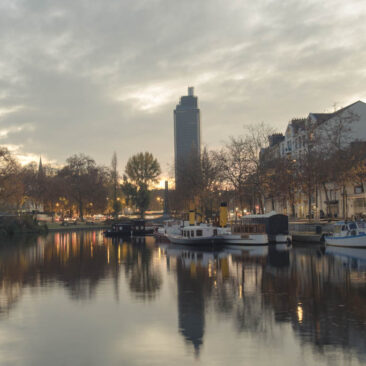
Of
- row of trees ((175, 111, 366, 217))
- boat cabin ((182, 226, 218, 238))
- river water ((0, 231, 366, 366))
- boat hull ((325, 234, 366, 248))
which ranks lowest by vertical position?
river water ((0, 231, 366, 366))

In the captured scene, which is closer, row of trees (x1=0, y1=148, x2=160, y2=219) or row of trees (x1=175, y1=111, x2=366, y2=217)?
row of trees (x1=175, y1=111, x2=366, y2=217)

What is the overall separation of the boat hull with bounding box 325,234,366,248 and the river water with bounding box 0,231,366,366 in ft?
44.2

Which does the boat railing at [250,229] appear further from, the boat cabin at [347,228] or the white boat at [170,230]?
the white boat at [170,230]

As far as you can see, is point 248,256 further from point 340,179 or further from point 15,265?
point 340,179

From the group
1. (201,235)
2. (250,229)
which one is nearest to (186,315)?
(250,229)

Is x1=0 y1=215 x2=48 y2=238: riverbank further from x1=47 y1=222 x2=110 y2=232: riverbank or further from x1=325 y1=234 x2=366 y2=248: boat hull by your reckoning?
x1=325 y1=234 x2=366 y2=248: boat hull

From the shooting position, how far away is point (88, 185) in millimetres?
119688

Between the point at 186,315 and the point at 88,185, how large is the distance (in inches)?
4109

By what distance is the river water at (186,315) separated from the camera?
13.5 metres

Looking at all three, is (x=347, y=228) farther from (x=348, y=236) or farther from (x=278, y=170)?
(x=278, y=170)

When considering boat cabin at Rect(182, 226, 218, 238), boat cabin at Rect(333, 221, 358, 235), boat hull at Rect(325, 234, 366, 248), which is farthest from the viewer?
boat cabin at Rect(182, 226, 218, 238)

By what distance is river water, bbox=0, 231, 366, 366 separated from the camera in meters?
13.5

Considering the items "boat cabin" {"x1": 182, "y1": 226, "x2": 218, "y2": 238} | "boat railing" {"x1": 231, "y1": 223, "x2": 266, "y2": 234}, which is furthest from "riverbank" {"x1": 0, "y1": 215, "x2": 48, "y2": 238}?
"boat railing" {"x1": 231, "y1": 223, "x2": 266, "y2": 234}

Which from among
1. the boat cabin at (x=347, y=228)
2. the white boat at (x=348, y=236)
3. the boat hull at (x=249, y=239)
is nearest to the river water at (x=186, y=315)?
the white boat at (x=348, y=236)
